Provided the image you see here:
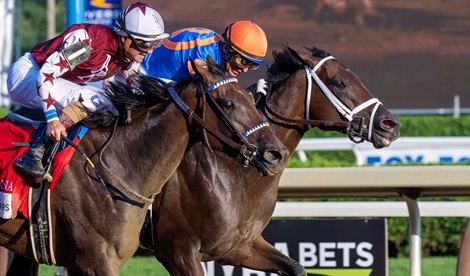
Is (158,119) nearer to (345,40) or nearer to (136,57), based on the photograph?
(136,57)

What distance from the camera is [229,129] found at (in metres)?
4.15

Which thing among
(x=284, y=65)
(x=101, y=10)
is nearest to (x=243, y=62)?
(x=284, y=65)

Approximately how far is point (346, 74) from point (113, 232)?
1565 millimetres

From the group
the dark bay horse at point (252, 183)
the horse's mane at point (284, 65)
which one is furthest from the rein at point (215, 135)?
the horse's mane at point (284, 65)

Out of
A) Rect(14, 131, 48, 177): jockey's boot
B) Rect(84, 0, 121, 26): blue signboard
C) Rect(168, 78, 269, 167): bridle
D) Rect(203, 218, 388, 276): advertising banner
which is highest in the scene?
Rect(168, 78, 269, 167): bridle

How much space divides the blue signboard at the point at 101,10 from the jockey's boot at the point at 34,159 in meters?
3.63

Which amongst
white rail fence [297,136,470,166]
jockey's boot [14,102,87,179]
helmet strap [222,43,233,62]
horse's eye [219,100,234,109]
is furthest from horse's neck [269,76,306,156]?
white rail fence [297,136,470,166]

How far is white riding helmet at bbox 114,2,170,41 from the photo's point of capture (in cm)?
426

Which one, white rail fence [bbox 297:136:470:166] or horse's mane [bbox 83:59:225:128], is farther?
white rail fence [bbox 297:136:470:166]

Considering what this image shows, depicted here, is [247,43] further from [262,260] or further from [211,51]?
[262,260]

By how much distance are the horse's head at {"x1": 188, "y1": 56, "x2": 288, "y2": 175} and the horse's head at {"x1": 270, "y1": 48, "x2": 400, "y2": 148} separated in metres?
0.84

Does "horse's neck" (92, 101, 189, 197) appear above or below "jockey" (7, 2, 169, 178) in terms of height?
below

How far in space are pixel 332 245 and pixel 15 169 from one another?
7.37 ft

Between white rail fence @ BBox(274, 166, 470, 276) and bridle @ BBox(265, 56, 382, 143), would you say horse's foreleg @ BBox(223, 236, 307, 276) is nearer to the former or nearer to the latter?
white rail fence @ BBox(274, 166, 470, 276)
